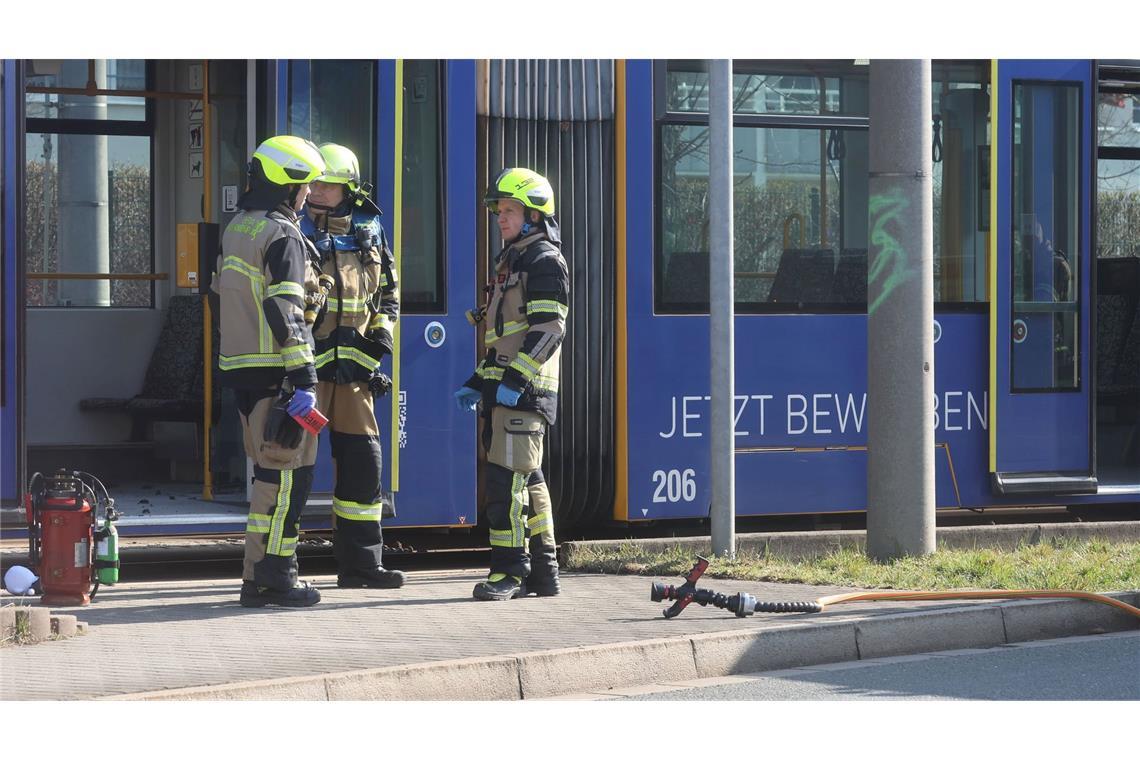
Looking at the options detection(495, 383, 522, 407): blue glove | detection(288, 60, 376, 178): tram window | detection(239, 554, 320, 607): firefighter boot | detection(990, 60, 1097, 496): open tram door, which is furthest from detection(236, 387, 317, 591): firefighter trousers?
detection(990, 60, 1097, 496): open tram door

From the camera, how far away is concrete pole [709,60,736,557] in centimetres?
923

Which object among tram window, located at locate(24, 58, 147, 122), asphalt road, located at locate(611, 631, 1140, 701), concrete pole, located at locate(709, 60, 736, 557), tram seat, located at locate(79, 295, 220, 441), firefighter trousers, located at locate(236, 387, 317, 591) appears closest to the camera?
asphalt road, located at locate(611, 631, 1140, 701)

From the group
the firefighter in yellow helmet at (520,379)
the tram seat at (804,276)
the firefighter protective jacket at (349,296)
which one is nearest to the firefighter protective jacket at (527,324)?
the firefighter in yellow helmet at (520,379)

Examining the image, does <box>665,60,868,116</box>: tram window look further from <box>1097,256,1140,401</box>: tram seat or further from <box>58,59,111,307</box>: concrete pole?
<box>1097,256,1140,401</box>: tram seat

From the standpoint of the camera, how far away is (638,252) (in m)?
10.0

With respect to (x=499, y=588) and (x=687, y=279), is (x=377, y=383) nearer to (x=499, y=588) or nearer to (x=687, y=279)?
(x=499, y=588)

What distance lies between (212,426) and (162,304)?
1.59 meters

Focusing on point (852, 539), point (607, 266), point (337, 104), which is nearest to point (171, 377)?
point (337, 104)

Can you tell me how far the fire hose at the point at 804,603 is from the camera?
754 centimetres

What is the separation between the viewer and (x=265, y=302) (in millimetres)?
7605

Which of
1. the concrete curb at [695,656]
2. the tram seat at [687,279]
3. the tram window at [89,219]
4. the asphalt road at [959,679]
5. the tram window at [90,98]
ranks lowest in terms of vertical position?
the asphalt road at [959,679]

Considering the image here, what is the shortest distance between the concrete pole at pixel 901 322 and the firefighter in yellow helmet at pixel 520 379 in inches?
81.3

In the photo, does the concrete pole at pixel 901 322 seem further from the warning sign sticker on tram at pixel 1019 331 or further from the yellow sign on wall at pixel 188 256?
the yellow sign on wall at pixel 188 256

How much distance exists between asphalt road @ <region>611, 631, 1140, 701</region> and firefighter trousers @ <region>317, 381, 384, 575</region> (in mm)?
2358
